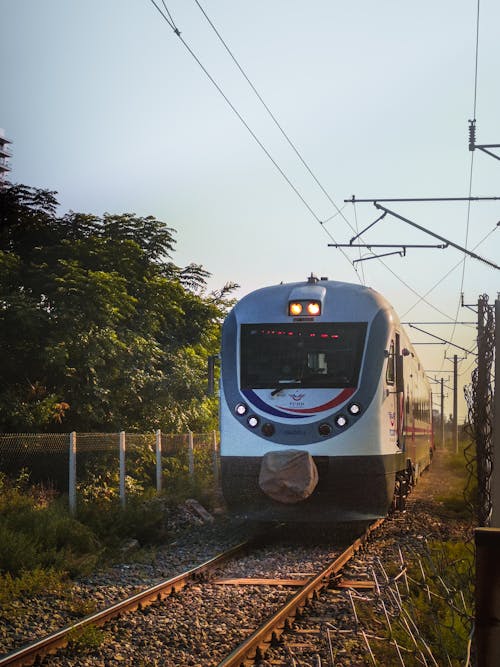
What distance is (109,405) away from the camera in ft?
68.2

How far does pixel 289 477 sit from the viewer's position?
39.4 feet

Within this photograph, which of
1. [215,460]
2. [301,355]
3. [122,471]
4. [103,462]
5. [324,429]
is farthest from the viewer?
[215,460]

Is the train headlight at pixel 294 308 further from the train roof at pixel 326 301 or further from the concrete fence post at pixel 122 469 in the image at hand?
the concrete fence post at pixel 122 469

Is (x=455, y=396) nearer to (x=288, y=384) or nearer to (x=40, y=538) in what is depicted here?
(x=288, y=384)

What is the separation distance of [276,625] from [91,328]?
1339 centimetres

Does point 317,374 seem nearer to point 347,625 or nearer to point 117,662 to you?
point 347,625

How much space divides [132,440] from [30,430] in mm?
2051

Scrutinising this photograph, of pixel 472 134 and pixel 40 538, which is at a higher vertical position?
pixel 472 134

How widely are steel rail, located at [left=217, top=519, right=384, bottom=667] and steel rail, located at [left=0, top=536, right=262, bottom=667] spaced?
1.37 m

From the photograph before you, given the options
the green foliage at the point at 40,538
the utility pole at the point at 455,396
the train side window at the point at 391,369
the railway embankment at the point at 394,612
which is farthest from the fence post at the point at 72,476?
the utility pole at the point at 455,396

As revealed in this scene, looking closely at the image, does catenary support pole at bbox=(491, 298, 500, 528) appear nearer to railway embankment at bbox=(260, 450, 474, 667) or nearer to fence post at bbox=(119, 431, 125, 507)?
railway embankment at bbox=(260, 450, 474, 667)

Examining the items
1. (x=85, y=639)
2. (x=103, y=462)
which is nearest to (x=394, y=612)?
(x=85, y=639)

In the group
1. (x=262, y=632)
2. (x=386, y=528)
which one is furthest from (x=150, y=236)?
(x=262, y=632)

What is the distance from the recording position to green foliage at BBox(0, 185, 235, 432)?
19531 millimetres
